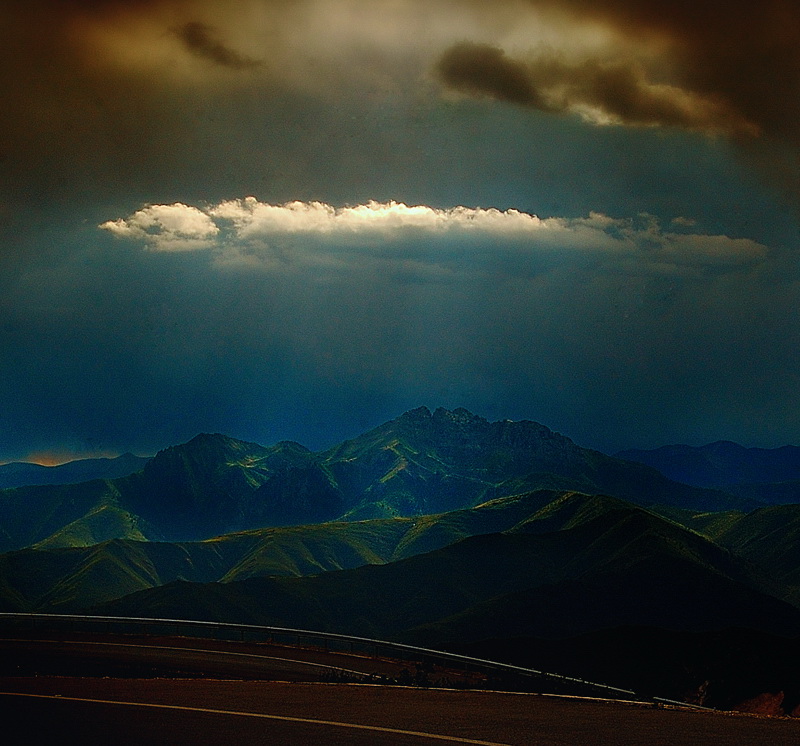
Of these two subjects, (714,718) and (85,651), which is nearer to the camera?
(714,718)

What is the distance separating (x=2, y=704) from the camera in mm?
19922

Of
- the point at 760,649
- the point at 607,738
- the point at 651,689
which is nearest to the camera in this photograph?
the point at 607,738

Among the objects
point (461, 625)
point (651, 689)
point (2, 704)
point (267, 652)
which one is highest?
point (2, 704)

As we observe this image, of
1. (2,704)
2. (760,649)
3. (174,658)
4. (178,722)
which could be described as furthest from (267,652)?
(760,649)

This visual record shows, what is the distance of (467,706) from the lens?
18.8 metres

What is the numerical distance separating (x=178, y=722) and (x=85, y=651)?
87.0ft

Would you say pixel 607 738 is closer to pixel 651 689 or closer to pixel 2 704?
pixel 2 704

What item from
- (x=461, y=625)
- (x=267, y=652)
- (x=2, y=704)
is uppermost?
(x=2, y=704)

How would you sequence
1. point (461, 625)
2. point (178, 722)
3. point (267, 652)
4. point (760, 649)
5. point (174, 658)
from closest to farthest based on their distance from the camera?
point (178, 722) < point (174, 658) < point (267, 652) < point (760, 649) < point (461, 625)

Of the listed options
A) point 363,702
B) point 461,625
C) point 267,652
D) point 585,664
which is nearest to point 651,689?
point 585,664

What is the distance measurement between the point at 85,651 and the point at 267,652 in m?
7.75

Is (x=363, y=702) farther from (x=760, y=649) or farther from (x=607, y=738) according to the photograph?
(x=760, y=649)

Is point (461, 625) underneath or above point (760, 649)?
underneath

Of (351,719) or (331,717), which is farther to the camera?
(331,717)
